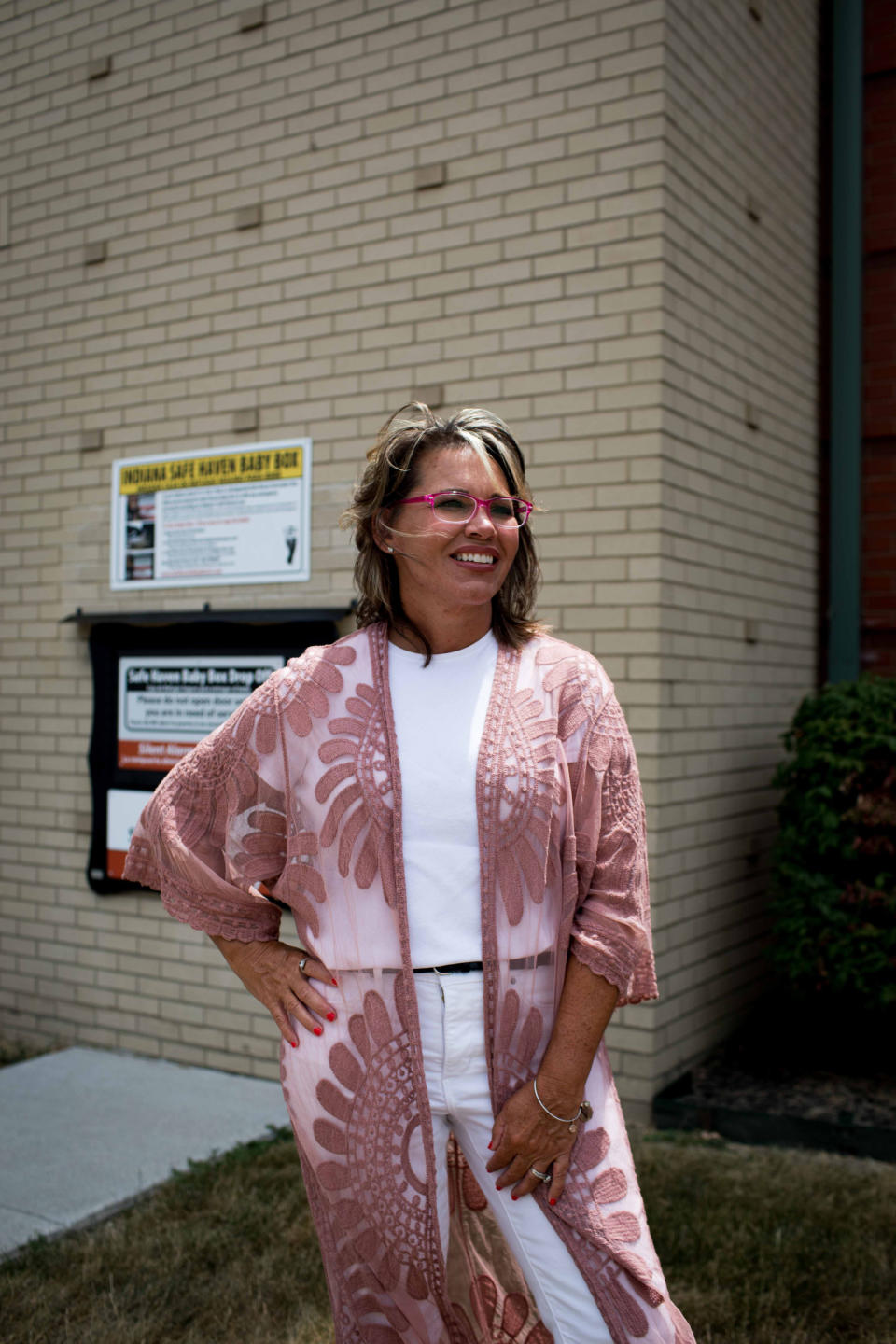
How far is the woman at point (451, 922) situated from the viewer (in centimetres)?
200

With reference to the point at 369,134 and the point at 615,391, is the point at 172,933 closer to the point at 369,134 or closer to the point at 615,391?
the point at 615,391

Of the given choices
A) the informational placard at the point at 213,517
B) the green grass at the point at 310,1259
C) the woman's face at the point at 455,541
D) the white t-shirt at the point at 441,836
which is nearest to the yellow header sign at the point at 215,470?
the informational placard at the point at 213,517

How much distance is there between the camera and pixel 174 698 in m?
5.32

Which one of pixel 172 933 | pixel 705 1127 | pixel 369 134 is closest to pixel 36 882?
pixel 172 933

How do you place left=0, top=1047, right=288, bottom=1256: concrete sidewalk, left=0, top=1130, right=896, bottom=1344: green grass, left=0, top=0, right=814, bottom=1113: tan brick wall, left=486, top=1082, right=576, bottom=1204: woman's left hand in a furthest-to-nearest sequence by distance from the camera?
1. left=0, top=0, right=814, bottom=1113: tan brick wall
2. left=0, top=1047, right=288, bottom=1256: concrete sidewalk
3. left=0, top=1130, right=896, bottom=1344: green grass
4. left=486, top=1082, right=576, bottom=1204: woman's left hand

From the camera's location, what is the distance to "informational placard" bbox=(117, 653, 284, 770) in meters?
5.14

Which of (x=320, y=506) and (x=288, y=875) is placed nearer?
(x=288, y=875)

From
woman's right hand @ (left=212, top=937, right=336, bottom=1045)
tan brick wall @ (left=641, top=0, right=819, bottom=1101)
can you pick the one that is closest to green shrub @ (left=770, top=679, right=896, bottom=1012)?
tan brick wall @ (left=641, top=0, right=819, bottom=1101)

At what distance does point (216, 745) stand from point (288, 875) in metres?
0.30

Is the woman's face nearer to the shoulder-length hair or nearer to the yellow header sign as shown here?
the shoulder-length hair

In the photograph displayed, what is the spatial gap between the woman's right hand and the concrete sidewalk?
6.20 ft

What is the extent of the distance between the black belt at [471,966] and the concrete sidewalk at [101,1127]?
88.5 inches

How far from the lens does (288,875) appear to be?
213cm

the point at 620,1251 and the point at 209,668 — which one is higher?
the point at 209,668
